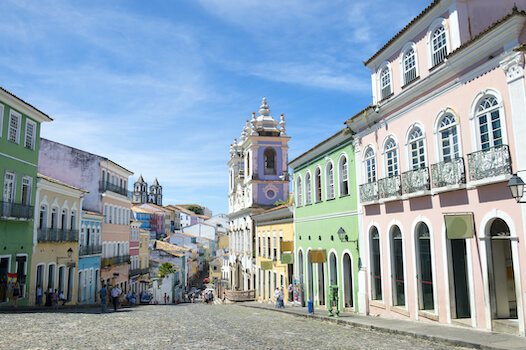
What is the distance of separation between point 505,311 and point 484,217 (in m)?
2.32

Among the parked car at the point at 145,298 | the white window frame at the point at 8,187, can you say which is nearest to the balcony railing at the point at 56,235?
the white window frame at the point at 8,187

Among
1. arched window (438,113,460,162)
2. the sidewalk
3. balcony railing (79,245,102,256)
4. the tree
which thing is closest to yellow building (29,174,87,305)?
balcony railing (79,245,102,256)

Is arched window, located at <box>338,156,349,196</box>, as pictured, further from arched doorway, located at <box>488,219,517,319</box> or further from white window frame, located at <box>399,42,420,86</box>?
arched doorway, located at <box>488,219,517,319</box>

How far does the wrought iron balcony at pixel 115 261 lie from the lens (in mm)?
33741

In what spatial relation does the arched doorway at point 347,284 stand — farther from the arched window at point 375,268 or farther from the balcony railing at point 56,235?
the balcony railing at point 56,235

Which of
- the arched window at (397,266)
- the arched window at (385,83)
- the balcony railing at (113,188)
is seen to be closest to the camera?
the arched window at (397,266)

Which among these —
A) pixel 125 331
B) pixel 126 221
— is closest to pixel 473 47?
pixel 125 331

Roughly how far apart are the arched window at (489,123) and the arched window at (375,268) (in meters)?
6.46

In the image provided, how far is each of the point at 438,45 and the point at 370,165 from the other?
5344 millimetres

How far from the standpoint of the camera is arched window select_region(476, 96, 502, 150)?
10.7 metres

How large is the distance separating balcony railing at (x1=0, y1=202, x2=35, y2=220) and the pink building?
49.6 feet

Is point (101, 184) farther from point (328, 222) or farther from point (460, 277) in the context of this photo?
point (460, 277)

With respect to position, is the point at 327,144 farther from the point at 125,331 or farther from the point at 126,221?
the point at 126,221

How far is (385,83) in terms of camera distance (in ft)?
53.5
